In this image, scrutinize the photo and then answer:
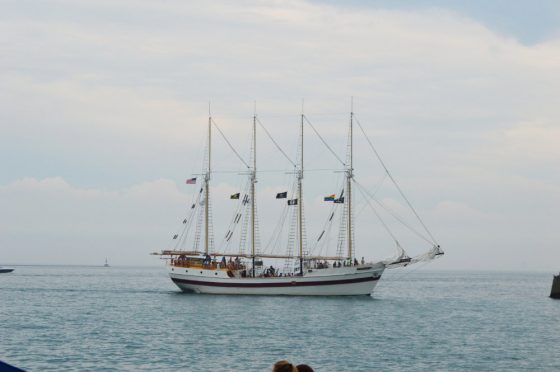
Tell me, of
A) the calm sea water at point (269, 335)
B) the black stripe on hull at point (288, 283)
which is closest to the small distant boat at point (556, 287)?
the calm sea water at point (269, 335)

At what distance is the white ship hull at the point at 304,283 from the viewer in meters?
92.3

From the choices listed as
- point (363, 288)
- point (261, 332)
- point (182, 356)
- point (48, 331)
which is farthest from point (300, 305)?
point (182, 356)

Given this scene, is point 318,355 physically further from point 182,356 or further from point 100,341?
point 100,341

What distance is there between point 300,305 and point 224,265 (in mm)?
15031

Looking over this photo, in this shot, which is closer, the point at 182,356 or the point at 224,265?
the point at 182,356

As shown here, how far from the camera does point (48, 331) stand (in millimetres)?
63688

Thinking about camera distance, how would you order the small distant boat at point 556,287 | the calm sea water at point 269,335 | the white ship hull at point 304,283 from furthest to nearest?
the small distant boat at point 556,287
the white ship hull at point 304,283
the calm sea water at point 269,335

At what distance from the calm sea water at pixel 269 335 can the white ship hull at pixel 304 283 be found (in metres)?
1.18

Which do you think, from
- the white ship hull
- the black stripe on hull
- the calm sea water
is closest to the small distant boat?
the calm sea water

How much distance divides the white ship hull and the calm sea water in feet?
3.89

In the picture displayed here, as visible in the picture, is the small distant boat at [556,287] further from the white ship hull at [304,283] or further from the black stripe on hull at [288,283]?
the black stripe on hull at [288,283]

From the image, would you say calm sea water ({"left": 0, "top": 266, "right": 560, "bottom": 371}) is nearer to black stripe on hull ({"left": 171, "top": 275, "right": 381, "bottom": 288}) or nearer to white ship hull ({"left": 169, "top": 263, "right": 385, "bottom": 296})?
white ship hull ({"left": 169, "top": 263, "right": 385, "bottom": 296})

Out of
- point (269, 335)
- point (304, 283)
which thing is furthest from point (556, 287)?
point (269, 335)

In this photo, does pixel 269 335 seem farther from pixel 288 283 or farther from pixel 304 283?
pixel 288 283
